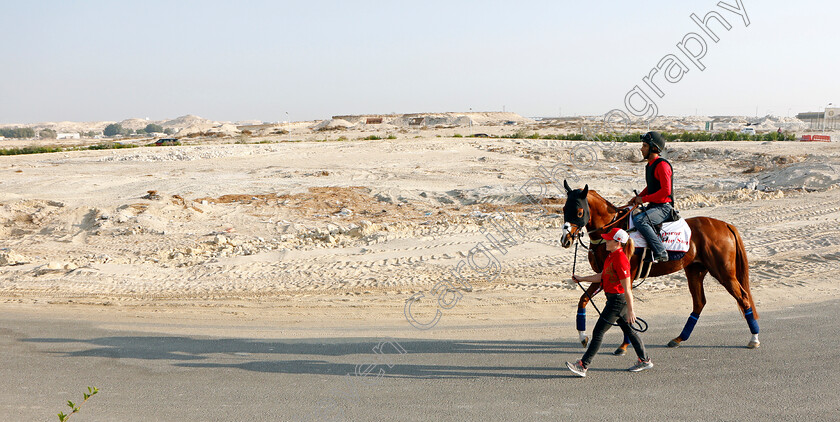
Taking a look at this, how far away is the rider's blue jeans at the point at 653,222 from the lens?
21.8ft

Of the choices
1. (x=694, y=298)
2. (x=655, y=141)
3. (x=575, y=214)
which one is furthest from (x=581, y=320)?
(x=655, y=141)

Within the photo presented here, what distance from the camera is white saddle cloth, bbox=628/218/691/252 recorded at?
22.1 ft

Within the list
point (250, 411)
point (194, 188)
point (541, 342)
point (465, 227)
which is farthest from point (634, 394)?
point (194, 188)

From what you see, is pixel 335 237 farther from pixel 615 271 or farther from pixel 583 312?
pixel 615 271

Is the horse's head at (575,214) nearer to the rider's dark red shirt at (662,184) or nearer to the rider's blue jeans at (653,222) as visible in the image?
the rider's blue jeans at (653,222)

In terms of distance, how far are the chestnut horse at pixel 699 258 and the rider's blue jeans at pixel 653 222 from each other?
18 cm

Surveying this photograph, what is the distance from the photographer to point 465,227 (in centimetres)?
1518

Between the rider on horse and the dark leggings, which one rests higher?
the rider on horse

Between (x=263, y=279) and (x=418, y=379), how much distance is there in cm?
594

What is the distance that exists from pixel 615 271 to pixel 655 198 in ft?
4.74

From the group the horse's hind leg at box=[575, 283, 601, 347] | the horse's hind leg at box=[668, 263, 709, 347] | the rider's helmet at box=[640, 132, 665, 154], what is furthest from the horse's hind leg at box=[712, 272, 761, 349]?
the rider's helmet at box=[640, 132, 665, 154]

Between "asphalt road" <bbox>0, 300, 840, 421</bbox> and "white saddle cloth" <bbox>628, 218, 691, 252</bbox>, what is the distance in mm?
1386

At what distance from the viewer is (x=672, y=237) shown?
266 inches

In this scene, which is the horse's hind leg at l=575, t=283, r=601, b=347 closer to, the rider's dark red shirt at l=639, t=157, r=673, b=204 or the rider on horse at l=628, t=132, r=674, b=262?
the rider on horse at l=628, t=132, r=674, b=262
